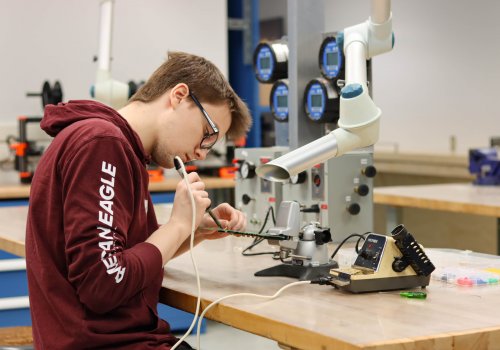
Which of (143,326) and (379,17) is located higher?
(379,17)

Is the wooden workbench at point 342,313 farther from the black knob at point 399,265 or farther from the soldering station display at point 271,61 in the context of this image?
the soldering station display at point 271,61

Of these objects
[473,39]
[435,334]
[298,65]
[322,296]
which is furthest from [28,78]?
[435,334]

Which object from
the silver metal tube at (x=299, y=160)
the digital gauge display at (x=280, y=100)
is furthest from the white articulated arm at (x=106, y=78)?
the silver metal tube at (x=299, y=160)

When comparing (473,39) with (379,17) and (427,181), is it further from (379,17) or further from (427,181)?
(379,17)

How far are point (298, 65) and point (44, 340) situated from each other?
153 centimetres

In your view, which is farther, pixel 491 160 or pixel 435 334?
pixel 491 160

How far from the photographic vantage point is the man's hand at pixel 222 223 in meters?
2.25

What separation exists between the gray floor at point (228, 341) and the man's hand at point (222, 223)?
224 cm

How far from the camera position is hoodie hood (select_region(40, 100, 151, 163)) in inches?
74.8

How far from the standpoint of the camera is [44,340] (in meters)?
1.83

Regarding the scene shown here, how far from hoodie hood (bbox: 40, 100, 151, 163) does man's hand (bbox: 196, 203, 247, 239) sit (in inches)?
14.3

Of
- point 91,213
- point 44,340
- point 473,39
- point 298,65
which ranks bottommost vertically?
point 44,340

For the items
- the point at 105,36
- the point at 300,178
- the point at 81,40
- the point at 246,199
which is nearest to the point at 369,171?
the point at 300,178

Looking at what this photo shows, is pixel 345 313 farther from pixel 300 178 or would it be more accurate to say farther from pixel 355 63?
pixel 300 178
